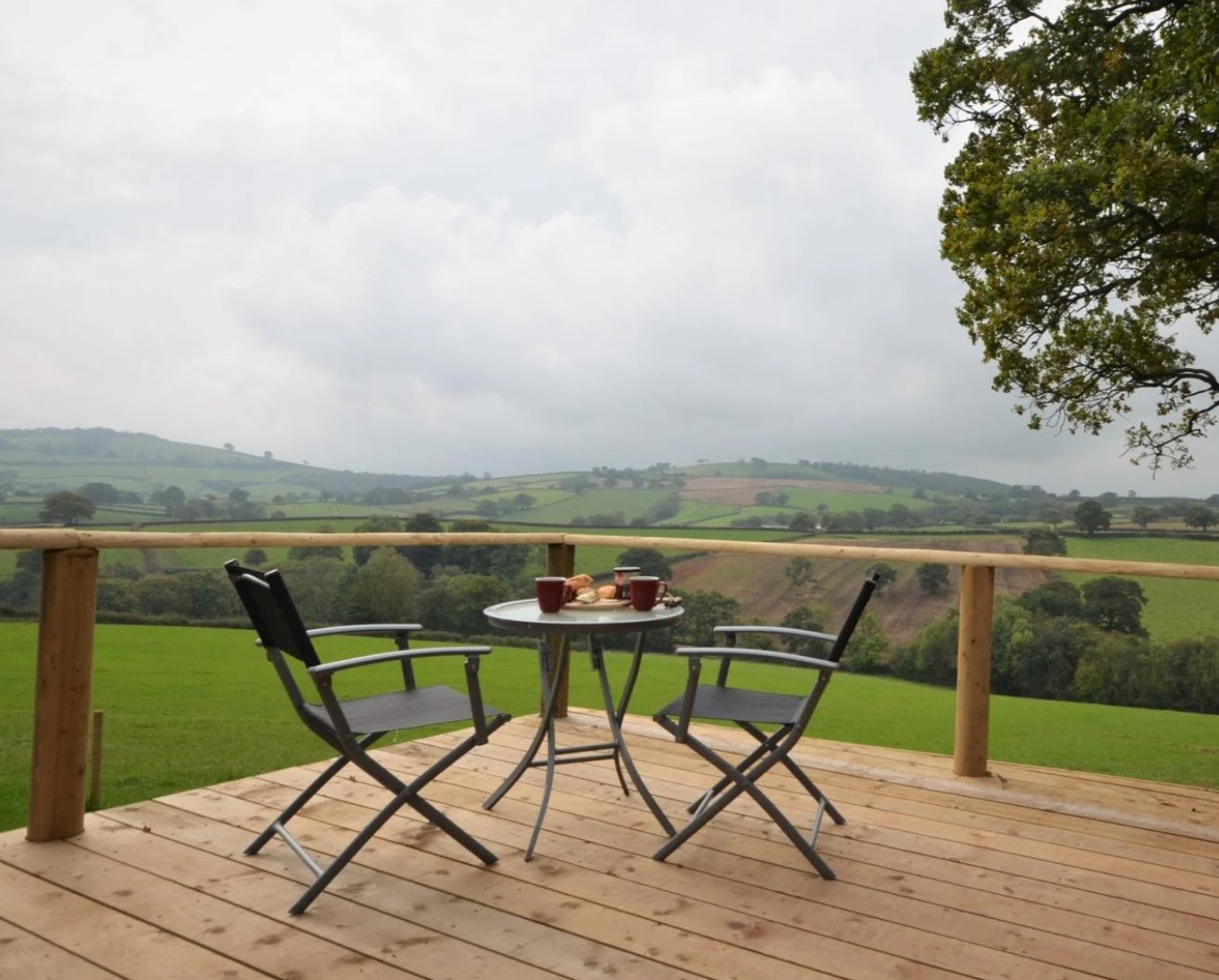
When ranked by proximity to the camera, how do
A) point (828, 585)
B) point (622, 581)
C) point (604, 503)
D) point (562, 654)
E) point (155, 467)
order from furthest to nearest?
point (604, 503)
point (155, 467)
point (828, 585)
point (562, 654)
point (622, 581)

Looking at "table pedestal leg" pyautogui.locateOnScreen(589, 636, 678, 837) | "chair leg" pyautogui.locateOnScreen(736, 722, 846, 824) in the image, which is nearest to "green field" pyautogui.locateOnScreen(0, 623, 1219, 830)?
"table pedestal leg" pyautogui.locateOnScreen(589, 636, 678, 837)

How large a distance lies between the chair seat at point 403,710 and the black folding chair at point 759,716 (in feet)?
1.98

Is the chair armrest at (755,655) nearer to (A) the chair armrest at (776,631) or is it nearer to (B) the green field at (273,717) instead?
(B) the green field at (273,717)

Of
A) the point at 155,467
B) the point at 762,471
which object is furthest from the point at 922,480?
the point at 155,467

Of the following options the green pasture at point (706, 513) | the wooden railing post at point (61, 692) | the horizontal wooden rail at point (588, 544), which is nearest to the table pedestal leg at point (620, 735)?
the horizontal wooden rail at point (588, 544)

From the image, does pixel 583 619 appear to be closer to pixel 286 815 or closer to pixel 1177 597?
pixel 286 815

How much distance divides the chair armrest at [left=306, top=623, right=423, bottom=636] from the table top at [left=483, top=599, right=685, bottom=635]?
0.28 metres

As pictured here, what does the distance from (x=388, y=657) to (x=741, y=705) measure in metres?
1.16

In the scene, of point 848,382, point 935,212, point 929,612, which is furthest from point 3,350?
point 929,612

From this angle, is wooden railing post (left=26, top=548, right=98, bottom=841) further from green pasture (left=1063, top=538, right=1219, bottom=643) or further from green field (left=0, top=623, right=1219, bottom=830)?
green pasture (left=1063, top=538, right=1219, bottom=643)

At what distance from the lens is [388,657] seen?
7.99ft

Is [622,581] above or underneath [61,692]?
above

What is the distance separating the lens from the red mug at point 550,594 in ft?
9.84

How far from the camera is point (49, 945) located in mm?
2055
